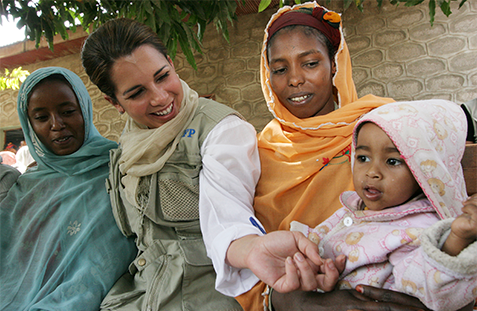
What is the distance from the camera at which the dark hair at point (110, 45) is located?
1343 mm

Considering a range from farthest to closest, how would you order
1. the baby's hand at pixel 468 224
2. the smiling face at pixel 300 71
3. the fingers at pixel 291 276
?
the smiling face at pixel 300 71, the fingers at pixel 291 276, the baby's hand at pixel 468 224

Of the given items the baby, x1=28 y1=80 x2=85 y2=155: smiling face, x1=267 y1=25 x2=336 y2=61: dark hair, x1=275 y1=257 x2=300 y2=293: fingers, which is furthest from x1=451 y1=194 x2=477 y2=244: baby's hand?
x1=28 y1=80 x2=85 y2=155: smiling face

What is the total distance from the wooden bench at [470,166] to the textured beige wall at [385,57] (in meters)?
3.42

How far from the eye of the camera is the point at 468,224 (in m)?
0.73

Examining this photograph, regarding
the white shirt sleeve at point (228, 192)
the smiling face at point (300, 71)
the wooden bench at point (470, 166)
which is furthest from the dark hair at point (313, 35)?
the wooden bench at point (470, 166)

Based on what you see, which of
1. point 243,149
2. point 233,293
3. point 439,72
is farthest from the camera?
point 439,72

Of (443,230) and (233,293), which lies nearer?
(443,230)

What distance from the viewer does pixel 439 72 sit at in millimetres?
4078

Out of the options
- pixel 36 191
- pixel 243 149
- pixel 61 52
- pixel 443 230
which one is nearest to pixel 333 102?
pixel 243 149

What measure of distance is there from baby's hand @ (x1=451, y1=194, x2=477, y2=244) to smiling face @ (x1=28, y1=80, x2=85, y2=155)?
1766mm

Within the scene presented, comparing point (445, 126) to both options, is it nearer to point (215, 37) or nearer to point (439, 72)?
point (439, 72)

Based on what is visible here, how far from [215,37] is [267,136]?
4.20 metres

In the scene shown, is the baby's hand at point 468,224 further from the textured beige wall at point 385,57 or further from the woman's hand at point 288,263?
the textured beige wall at point 385,57

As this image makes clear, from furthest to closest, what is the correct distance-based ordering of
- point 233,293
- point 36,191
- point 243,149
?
1. point 36,191
2. point 243,149
3. point 233,293
